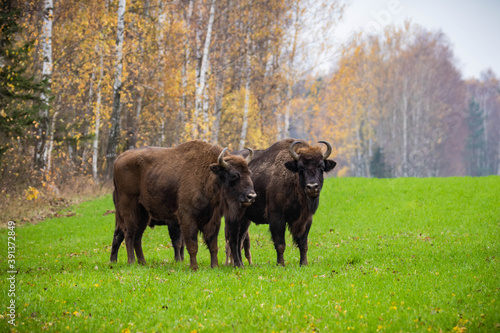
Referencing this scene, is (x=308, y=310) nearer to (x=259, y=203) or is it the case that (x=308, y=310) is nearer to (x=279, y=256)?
(x=279, y=256)

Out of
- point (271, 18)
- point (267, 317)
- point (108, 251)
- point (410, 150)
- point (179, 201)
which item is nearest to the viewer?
point (267, 317)

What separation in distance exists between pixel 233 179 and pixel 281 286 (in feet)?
8.80

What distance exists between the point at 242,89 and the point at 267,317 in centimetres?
2922

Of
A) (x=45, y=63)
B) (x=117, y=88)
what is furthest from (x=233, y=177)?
(x=117, y=88)

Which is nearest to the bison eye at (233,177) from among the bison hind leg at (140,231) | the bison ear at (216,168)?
the bison ear at (216,168)

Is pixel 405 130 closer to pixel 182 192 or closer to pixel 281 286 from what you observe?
pixel 182 192

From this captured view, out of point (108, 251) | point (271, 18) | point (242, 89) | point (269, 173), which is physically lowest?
point (108, 251)

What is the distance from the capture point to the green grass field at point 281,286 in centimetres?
632

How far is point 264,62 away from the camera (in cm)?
3092

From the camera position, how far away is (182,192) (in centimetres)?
1013

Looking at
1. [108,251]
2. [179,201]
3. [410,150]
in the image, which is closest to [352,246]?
[179,201]

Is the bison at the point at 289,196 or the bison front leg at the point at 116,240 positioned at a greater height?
the bison at the point at 289,196

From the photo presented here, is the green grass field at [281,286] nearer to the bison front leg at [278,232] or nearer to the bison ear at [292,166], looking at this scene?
the bison front leg at [278,232]

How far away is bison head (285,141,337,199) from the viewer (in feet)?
33.6
